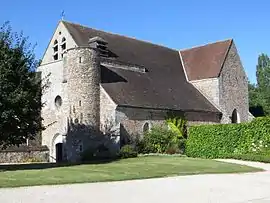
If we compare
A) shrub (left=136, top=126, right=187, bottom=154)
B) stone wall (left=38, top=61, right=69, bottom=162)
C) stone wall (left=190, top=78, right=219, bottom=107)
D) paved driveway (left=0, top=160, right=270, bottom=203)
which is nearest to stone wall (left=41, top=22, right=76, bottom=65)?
stone wall (left=38, top=61, right=69, bottom=162)

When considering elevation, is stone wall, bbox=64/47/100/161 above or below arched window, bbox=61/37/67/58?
below

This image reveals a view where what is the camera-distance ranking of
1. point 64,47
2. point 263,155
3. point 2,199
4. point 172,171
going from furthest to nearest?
point 64,47
point 263,155
point 172,171
point 2,199

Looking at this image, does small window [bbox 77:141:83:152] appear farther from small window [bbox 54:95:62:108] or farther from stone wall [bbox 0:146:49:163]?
small window [bbox 54:95:62:108]

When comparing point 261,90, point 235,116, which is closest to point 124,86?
point 235,116

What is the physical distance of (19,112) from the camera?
1905 centimetres

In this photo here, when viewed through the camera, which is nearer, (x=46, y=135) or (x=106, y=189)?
(x=106, y=189)

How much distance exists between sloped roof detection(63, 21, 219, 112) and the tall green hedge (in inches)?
169

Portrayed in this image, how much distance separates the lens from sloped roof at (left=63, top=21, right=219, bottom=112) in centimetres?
3105

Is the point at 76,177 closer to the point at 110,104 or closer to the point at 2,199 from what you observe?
the point at 2,199

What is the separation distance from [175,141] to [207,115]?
6.31m

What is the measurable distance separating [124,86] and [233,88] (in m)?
13.1

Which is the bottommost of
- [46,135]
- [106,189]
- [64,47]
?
[106,189]

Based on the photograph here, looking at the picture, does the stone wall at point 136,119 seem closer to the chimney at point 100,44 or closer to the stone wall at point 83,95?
the stone wall at point 83,95

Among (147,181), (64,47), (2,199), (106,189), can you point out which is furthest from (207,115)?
(2,199)
